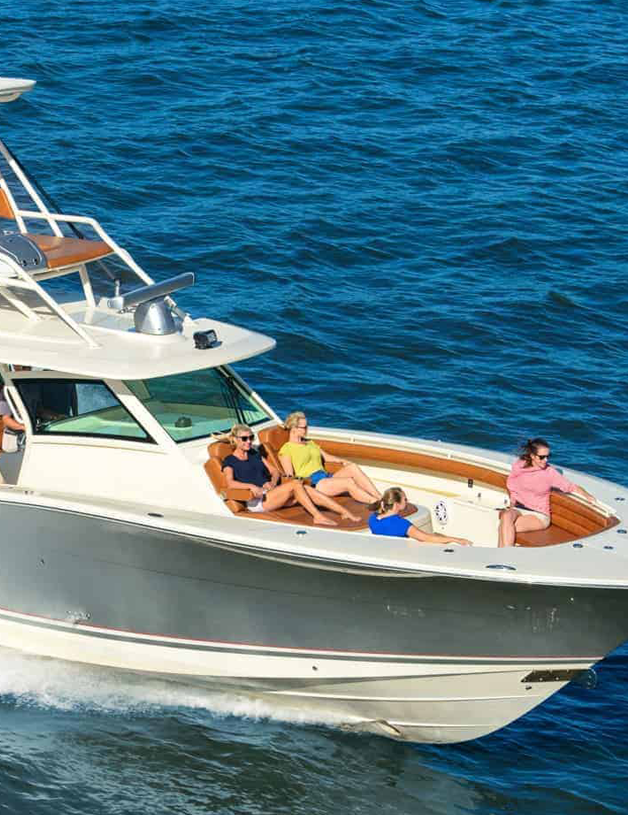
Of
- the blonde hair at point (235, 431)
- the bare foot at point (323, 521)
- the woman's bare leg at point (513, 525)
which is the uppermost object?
the blonde hair at point (235, 431)

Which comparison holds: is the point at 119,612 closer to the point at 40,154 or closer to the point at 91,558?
the point at 91,558

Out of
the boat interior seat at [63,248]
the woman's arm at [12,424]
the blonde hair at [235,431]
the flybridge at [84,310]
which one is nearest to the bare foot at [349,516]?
the blonde hair at [235,431]

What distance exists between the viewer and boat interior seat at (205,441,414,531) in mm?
12250

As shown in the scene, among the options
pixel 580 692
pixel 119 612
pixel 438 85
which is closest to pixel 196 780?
pixel 119 612

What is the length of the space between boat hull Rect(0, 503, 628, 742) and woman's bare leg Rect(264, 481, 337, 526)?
83 centimetres

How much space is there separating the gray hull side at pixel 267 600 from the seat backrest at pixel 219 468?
1.87 feet

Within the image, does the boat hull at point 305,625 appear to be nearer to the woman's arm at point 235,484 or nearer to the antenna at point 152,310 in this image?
the woman's arm at point 235,484

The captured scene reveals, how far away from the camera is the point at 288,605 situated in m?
11.9

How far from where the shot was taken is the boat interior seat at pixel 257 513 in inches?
482

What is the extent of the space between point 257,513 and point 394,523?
1.09 m

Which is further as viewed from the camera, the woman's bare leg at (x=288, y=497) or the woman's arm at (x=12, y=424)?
the woman's arm at (x=12, y=424)

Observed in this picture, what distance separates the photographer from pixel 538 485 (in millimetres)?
12609

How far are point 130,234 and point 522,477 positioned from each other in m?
11.7

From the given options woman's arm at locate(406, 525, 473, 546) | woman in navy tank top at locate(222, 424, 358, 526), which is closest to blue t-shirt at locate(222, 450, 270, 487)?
woman in navy tank top at locate(222, 424, 358, 526)
